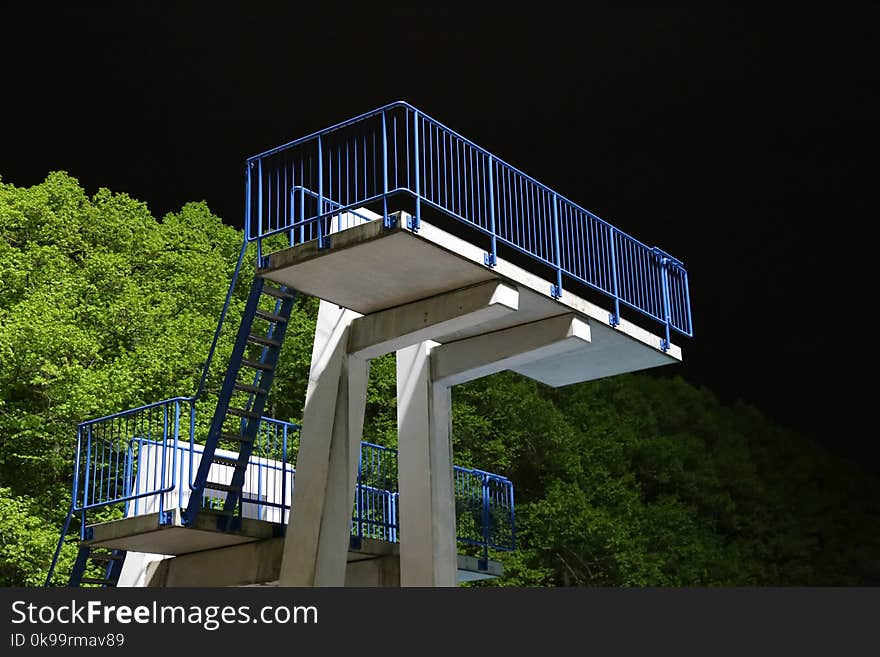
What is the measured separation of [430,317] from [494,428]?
2852 centimetres

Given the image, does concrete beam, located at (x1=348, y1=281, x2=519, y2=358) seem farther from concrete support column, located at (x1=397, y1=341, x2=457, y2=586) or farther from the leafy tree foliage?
the leafy tree foliage

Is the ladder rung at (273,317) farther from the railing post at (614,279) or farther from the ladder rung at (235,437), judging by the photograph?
the railing post at (614,279)

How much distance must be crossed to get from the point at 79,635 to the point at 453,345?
449 inches

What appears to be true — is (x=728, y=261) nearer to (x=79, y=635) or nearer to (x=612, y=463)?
(x=612, y=463)

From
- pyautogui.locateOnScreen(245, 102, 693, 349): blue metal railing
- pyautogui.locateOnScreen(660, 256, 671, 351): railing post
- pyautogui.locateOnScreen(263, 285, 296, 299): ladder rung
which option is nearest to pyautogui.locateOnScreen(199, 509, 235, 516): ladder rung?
pyautogui.locateOnScreen(263, 285, 296, 299): ladder rung

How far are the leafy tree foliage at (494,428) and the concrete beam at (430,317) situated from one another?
14225 millimetres

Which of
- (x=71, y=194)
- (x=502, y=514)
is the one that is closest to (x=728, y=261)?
(x=502, y=514)

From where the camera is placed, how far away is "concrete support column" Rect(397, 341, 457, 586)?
793 inches

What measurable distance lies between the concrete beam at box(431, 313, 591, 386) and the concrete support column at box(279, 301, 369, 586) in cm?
157

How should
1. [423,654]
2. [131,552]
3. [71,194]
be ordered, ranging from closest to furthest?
[423,654] < [131,552] < [71,194]

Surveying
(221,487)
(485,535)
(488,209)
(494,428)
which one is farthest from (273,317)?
(494,428)

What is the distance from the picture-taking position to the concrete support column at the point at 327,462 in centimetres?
1920

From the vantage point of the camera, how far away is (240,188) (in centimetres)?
5572

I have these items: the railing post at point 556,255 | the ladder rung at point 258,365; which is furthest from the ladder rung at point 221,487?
the railing post at point 556,255
